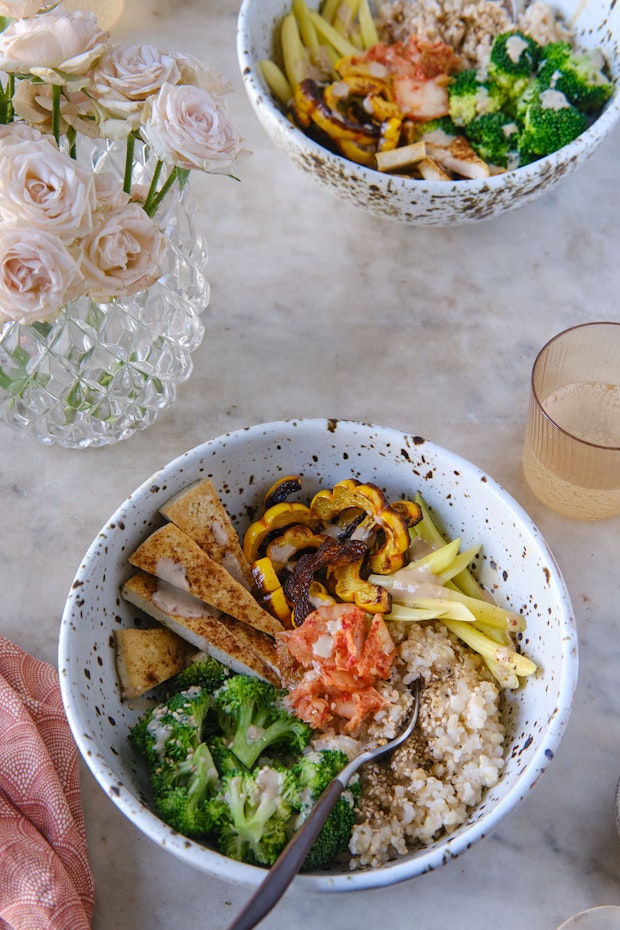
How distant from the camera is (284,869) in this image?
1073 millimetres

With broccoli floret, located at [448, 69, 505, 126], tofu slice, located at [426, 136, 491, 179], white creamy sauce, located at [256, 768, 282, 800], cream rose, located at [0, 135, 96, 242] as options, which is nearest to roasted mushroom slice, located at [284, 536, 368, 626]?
white creamy sauce, located at [256, 768, 282, 800]

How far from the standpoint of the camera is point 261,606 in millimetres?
1457

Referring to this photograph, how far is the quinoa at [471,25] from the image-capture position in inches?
79.0

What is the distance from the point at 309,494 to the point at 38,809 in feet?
2.11

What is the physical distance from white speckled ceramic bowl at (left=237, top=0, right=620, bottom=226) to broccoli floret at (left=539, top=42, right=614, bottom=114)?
4 centimetres

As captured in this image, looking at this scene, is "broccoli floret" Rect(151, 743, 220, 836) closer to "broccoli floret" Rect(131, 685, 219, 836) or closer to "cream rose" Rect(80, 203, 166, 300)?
"broccoli floret" Rect(131, 685, 219, 836)

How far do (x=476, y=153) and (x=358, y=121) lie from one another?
252mm

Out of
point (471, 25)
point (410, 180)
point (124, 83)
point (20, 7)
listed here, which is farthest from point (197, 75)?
point (471, 25)

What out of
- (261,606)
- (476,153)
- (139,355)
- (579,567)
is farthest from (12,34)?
(579,567)

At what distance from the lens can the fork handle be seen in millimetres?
1025

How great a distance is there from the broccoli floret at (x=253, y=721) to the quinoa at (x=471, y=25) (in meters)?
1.43

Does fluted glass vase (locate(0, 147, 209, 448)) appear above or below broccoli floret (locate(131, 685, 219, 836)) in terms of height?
above

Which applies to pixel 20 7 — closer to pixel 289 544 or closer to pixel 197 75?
pixel 197 75

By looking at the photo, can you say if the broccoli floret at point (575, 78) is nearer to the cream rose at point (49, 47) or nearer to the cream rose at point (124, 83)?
the cream rose at point (124, 83)
